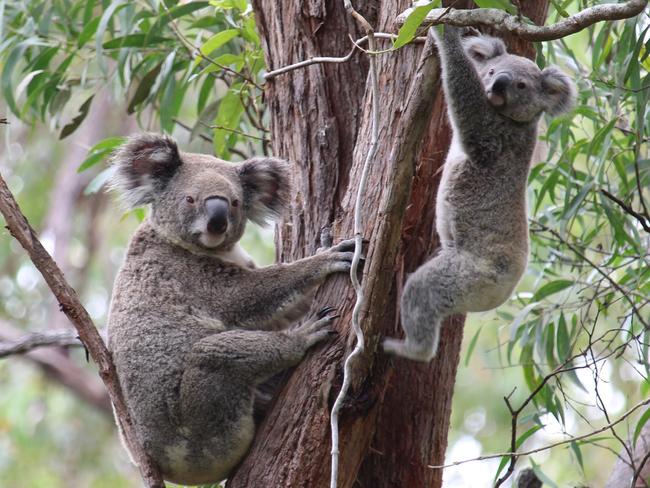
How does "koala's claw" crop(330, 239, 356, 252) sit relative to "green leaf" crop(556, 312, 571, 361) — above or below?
below

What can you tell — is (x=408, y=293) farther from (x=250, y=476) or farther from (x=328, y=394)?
(x=250, y=476)

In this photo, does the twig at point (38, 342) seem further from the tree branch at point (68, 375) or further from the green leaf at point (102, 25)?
the tree branch at point (68, 375)

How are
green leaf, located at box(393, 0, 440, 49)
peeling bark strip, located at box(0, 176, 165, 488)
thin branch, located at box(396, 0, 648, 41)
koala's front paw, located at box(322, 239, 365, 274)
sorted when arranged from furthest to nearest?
koala's front paw, located at box(322, 239, 365, 274)
peeling bark strip, located at box(0, 176, 165, 488)
green leaf, located at box(393, 0, 440, 49)
thin branch, located at box(396, 0, 648, 41)

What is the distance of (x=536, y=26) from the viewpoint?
2420 mm

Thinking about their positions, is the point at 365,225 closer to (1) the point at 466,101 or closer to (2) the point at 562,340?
(1) the point at 466,101

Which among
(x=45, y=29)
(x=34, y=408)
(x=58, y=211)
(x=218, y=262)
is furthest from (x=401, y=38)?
(x=34, y=408)

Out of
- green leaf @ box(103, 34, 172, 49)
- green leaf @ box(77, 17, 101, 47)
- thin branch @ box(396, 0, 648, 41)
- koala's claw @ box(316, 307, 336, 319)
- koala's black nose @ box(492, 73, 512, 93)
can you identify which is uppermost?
green leaf @ box(103, 34, 172, 49)

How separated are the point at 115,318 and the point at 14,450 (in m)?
7.33

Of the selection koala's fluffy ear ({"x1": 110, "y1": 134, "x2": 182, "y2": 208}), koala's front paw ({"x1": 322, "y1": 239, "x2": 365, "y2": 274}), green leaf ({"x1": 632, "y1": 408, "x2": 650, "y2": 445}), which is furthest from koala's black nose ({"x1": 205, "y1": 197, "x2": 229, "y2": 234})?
green leaf ({"x1": 632, "y1": 408, "x2": 650, "y2": 445})

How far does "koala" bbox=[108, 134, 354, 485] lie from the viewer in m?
3.15

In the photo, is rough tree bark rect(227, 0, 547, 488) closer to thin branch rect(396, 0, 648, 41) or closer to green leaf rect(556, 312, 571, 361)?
thin branch rect(396, 0, 648, 41)

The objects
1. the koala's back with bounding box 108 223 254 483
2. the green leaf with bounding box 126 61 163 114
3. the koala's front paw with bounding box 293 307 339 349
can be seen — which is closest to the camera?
the koala's front paw with bounding box 293 307 339 349

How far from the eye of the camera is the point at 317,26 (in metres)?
3.54

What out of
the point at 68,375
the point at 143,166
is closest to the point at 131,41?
the point at 143,166
